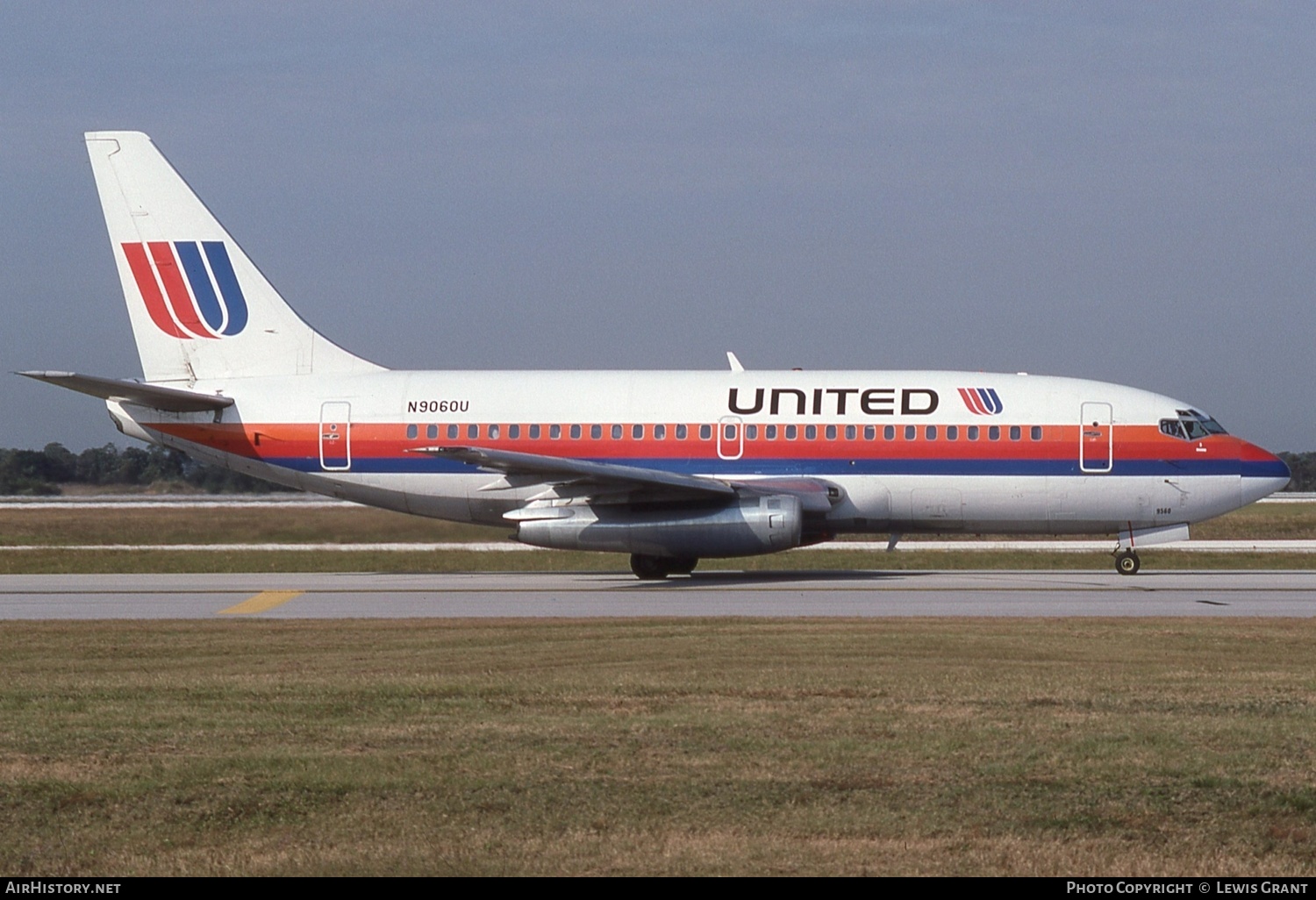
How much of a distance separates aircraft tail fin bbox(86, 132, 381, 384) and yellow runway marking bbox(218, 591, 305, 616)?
7148 mm

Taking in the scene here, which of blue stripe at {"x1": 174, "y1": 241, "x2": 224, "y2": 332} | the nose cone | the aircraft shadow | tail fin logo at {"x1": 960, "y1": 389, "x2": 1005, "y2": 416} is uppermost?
blue stripe at {"x1": 174, "y1": 241, "x2": 224, "y2": 332}

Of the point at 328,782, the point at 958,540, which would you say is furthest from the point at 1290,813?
the point at 958,540

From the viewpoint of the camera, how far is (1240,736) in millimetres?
9477

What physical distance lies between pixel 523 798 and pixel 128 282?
23829mm

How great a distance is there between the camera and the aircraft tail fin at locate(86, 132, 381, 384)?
1133 inches

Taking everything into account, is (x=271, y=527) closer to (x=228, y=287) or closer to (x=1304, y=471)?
(x=228, y=287)

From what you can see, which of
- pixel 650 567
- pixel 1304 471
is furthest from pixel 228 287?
pixel 1304 471

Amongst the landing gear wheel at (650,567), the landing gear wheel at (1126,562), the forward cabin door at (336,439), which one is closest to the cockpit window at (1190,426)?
the landing gear wheel at (1126,562)

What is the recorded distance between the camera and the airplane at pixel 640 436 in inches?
1013

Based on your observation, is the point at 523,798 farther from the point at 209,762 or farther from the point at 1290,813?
the point at 1290,813

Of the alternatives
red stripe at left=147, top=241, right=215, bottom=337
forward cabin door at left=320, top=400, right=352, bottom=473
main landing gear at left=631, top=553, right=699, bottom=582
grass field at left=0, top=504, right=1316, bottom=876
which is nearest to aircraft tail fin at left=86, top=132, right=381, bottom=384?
red stripe at left=147, top=241, right=215, bottom=337

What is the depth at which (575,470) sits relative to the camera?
24578mm

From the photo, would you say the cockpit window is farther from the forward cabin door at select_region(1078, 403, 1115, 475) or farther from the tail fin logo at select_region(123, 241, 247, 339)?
the tail fin logo at select_region(123, 241, 247, 339)

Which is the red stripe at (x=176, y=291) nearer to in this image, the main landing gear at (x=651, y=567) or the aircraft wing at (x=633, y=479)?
the aircraft wing at (x=633, y=479)
